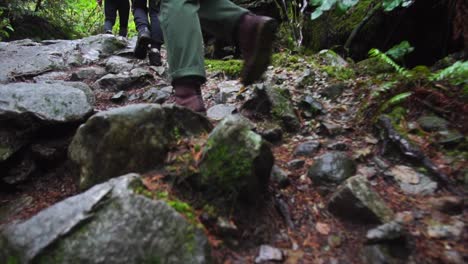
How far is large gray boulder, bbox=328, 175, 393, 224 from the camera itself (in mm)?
1725

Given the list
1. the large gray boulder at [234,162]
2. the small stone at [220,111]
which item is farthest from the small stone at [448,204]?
the small stone at [220,111]

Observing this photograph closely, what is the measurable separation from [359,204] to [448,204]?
492 mm

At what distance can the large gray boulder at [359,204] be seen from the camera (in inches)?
67.9

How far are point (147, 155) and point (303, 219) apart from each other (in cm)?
94

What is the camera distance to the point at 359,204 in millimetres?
1752

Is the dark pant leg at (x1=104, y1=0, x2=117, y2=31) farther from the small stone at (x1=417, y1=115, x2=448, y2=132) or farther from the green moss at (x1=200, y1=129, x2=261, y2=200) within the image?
the small stone at (x1=417, y1=115, x2=448, y2=132)

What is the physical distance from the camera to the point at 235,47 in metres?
5.70

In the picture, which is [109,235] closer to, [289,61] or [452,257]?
[452,257]

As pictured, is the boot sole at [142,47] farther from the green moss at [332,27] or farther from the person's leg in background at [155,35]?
the green moss at [332,27]

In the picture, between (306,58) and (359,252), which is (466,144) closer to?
(359,252)

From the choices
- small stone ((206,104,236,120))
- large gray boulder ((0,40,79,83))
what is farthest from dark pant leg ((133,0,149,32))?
small stone ((206,104,236,120))

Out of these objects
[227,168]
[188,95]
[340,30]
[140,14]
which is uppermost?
[340,30]

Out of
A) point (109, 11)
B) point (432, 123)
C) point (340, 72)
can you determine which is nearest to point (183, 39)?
point (432, 123)

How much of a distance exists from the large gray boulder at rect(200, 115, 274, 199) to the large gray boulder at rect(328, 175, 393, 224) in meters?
0.41
